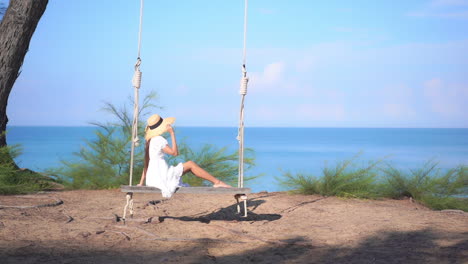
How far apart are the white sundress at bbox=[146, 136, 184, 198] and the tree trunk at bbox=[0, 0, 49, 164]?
3.21 metres

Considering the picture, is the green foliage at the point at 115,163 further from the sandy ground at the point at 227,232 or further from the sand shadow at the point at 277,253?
the sand shadow at the point at 277,253

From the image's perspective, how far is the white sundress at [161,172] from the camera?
15.5 feet

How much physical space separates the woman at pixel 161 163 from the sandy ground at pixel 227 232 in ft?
1.41

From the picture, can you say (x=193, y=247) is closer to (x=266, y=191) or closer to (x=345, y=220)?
(x=345, y=220)

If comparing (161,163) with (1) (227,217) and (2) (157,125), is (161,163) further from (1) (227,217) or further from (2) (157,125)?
(1) (227,217)

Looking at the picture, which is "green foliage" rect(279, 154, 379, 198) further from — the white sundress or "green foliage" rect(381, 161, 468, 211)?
the white sundress

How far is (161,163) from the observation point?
493 cm

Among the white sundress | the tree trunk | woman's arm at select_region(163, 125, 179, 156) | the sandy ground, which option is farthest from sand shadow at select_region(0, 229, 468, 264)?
the tree trunk

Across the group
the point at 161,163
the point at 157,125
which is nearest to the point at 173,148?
the point at 161,163

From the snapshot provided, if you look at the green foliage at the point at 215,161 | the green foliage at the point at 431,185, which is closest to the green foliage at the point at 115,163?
the green foliage at the point at 215,161

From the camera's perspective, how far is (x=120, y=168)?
296 inches

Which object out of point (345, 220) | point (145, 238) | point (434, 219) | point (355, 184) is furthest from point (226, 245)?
point (355, 184)

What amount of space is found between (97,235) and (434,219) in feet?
10.6

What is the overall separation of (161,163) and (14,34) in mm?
3619
